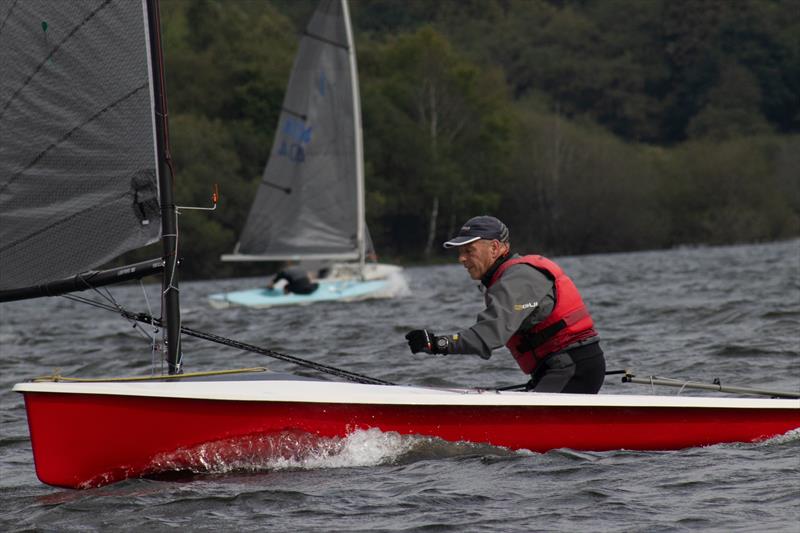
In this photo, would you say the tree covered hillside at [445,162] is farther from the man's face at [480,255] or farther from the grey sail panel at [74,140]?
the man's face at [480,255]

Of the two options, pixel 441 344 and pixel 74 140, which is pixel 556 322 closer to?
pixel 441 344

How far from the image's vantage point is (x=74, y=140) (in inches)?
249

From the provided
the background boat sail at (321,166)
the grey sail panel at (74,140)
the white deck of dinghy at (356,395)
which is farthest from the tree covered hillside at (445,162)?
the white deck of dinghy at (356,395)

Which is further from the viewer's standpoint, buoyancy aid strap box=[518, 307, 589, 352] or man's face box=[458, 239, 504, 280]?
buoyancy aid strap box=[518, 307, 589, 352]

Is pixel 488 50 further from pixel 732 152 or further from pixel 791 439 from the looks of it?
pixel 791 439

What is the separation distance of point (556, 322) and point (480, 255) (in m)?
0.50

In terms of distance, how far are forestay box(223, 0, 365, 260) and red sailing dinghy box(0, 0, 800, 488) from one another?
15912mm

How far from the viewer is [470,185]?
5022 centimetres

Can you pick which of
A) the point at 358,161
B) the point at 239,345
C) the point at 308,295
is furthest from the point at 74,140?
the point at 358,161

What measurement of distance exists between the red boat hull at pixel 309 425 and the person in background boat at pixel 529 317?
0.97 feet

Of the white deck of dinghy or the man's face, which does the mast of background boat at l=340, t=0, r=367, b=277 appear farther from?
the white deck of dinghy

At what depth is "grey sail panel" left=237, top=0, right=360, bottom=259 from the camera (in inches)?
878

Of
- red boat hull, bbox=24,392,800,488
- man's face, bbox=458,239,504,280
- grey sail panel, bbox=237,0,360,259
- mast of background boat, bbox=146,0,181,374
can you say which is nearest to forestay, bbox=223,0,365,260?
grey sail panel, bbox=237,0,360,259

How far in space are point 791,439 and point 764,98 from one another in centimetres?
7309
